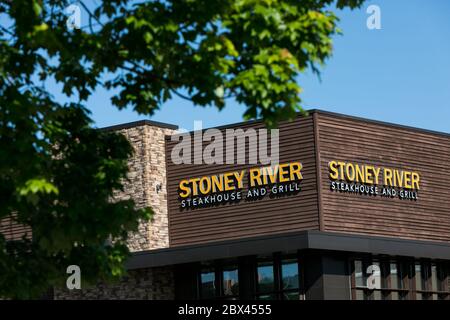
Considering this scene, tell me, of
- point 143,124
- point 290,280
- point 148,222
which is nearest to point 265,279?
point 290,280

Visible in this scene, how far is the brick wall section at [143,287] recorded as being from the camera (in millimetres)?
33188

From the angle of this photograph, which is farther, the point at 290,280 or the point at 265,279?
the point at 265,279

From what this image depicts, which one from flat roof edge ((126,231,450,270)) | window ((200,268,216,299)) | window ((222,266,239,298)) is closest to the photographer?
flat roof edge ((126,231,450,270))

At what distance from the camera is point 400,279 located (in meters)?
32.4

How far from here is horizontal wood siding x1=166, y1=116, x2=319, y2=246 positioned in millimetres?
30859

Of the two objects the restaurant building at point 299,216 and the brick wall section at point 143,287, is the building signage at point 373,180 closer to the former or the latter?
the restaurant building at point 299,216

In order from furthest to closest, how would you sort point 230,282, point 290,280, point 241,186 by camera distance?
1. point 241,186
2. point 230,282
3. point 290,280

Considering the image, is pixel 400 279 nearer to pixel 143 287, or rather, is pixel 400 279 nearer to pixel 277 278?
pixel 277 278

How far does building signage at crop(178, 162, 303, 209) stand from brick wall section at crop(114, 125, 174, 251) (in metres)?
0.80

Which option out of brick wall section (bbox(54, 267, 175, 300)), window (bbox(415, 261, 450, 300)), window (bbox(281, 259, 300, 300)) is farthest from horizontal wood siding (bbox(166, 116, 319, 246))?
window (bbox(415, 261, 450, 300))

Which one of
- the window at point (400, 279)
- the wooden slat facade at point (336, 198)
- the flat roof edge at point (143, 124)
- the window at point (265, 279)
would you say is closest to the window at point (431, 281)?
the window at point (400, 279)

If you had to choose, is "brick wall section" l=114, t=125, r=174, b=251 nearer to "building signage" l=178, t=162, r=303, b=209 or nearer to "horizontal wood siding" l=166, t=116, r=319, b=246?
"horizontal wood siding" l=166, t=116, r=319, b=246

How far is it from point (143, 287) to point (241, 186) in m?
4.68
